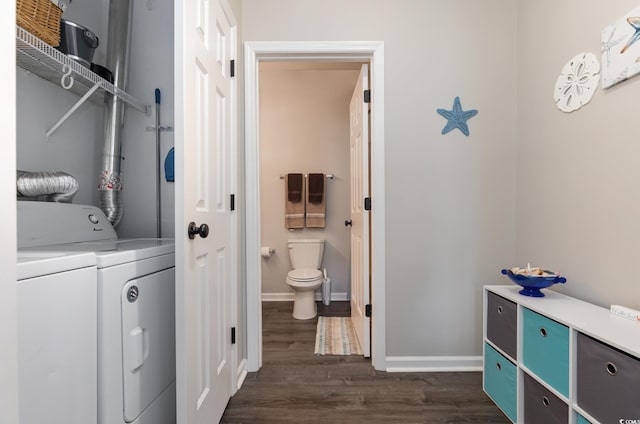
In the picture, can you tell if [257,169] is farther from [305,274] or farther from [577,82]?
[577,82]

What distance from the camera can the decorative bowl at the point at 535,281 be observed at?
1323 millimetres

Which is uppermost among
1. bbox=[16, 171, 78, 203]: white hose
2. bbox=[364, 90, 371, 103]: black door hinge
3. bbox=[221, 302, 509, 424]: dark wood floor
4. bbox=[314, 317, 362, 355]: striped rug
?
bbox=[364, 90, 371, 103]: black door hinge

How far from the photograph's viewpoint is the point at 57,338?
0.75 metres

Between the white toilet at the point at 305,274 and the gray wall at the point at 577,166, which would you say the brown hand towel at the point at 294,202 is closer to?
the white toilet at the point at 305,274

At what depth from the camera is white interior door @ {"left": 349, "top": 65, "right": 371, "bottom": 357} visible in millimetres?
2025

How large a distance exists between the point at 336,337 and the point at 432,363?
29.7 inches

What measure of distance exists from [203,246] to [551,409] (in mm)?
1486

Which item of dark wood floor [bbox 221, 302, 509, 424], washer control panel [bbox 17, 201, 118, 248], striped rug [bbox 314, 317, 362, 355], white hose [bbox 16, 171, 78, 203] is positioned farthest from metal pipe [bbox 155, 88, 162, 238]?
striped rug [bbox 314, 317, 362, 355]

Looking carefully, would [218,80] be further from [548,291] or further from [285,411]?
[548,291]

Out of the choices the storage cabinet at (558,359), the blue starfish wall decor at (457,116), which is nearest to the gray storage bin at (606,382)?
the storage cabinet at (558,359)

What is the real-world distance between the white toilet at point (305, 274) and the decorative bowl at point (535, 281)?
1.70 meters

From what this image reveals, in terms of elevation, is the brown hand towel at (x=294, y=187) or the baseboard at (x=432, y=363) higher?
the brown hand towel at (x=294, y=187)

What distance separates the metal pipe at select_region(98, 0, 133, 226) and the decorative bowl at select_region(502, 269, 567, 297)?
2.00m

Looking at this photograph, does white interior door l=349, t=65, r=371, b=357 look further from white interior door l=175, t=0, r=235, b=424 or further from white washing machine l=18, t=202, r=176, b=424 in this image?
white washing machine l=18, t=202, r=176, b=424
